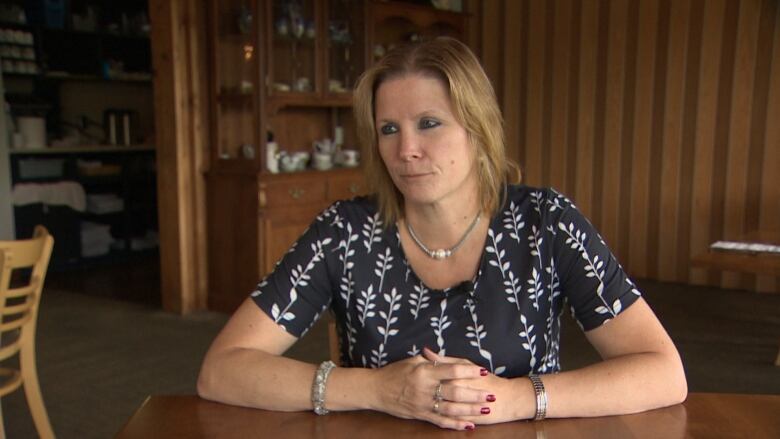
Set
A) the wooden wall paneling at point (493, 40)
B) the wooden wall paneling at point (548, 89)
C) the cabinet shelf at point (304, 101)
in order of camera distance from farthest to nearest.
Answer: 1. the wooden wall paneling at point (493, 40)
2. the wooden wall paneling at point (548, 89)
3. the cabinet shelf at point (304, 101)

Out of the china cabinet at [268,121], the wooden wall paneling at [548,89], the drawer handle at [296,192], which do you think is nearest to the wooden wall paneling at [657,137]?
the wooden wall paneling at [548,89]

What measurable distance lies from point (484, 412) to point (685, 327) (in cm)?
348

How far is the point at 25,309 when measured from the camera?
7.33ft

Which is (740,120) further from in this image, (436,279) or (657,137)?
(436,279)

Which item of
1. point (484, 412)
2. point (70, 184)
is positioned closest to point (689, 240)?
point (484, 412)

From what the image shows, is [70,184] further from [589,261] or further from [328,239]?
[589,261]

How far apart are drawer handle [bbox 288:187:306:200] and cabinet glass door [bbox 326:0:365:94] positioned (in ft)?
2.51

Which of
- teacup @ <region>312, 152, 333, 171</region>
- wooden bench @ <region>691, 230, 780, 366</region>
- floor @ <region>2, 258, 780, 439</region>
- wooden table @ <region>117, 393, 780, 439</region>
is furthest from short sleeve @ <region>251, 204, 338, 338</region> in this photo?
teacup @ <region>312, 152, 333, 171</region>

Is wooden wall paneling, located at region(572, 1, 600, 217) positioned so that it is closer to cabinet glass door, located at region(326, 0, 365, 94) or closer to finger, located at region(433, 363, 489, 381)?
cabinet glass door, located at region(326, 0, 365, 94)

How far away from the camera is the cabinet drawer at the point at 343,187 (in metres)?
4.66

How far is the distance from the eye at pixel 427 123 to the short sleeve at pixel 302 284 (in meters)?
0.30

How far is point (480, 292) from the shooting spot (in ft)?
4.58

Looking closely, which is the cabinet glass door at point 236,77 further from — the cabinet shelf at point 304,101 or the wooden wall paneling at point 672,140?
the wooden wall paneling at point 672,140

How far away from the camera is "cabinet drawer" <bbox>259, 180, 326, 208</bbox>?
13.8 ft
